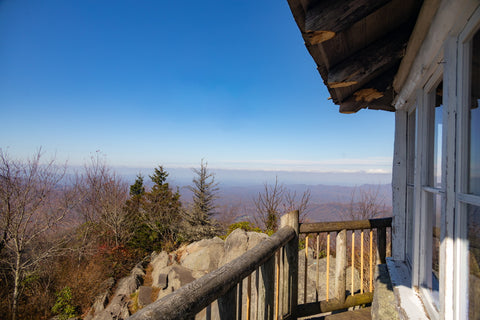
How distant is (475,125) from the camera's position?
0.78 metres

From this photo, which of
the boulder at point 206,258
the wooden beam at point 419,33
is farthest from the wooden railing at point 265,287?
the boulder at point 206,258

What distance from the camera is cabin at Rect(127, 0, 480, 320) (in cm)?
82

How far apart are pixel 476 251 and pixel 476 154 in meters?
0.30

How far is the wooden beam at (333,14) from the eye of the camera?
109cm

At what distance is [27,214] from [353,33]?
35.7ft

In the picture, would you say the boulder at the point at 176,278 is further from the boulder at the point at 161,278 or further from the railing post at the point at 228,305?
the railing post at the point at 228,305

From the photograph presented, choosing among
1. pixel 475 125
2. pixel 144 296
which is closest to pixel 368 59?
pixel 475 125

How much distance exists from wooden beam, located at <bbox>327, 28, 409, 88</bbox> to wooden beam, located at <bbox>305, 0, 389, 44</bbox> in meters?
0.50

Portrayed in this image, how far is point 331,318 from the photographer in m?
2.24

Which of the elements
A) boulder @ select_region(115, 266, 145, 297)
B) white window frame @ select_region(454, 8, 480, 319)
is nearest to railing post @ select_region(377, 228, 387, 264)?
white window frame @ select_region(454, 8, 480, 319)

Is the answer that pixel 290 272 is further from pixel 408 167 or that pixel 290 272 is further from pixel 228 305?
pixel 408 167

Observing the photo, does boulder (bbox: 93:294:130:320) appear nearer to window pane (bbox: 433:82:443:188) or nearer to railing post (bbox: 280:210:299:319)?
railing post (bbox: 280:210:299:319)

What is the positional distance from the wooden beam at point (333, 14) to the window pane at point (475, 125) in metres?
0.49

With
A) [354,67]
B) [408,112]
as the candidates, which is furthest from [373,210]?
[354,67]
